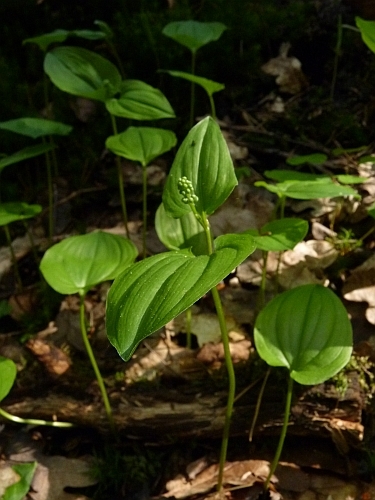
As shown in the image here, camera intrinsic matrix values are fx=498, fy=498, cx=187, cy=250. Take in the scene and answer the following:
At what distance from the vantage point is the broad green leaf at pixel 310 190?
5.38 ft

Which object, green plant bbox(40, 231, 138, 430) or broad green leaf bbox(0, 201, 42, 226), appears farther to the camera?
broad green leaf bbox(0, 201, 42, 226)

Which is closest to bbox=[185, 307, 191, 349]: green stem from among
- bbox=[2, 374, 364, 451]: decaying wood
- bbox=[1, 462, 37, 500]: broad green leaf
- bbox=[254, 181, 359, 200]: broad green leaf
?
bbox=[2, 374, 364, 451]: decaying wood

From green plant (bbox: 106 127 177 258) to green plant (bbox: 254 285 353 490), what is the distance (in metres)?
0.82

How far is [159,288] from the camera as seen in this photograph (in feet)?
3.48

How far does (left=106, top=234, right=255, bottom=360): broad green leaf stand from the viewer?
981mm

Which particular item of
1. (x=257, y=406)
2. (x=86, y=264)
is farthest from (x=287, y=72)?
(x=257, y=406)

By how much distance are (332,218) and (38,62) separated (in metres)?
2.13

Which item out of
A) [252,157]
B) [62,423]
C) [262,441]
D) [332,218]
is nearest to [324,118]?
[252,157]

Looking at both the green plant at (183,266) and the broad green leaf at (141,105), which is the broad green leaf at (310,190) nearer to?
the green plant at (183,266)

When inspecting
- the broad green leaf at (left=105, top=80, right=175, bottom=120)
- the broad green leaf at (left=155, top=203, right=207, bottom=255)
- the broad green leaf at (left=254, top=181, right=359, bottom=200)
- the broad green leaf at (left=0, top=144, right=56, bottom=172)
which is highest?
the broad green leaf at (left=105, top=80, right=175, bottom=120)

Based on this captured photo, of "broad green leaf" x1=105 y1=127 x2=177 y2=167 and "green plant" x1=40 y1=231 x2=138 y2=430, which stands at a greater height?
"broad green leaf" x1=105 y1=127 x2=177 y2=167

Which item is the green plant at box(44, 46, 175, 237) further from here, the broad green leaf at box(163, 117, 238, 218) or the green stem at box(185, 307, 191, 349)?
the broad green leaf at box(163, 117, 238, 218)

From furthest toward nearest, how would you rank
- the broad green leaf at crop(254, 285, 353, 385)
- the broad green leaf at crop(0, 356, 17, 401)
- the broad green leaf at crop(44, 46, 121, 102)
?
the broad green leaf at crop(44, 46, 121, 102), the broad green leaf at crop(0, 356, 17, 401), the broad green leaf at crop(254, 285, 353, 385)

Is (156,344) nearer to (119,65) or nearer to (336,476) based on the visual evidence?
(336,476)
